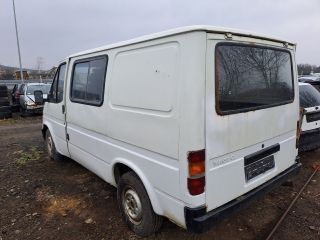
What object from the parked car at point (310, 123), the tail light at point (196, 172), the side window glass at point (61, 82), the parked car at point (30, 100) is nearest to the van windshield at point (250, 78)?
the tail light at point (196, 172)

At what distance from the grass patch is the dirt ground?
1.30 ft

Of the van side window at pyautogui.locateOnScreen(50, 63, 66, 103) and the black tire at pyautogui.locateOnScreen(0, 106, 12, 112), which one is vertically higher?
the van side window at pyautogui.locateOnScreen(50, 63, 66, 103)

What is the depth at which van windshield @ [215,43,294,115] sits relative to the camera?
2750 mm

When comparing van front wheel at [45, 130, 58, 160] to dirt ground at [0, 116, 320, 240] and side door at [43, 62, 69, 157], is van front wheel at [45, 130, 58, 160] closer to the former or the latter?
dirt ground at [0, 116, 320, 240]

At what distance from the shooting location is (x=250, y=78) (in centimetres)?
311

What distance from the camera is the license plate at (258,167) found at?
3.12 m

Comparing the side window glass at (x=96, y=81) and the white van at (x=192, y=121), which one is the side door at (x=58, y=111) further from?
the white van at (x=192, y=121)

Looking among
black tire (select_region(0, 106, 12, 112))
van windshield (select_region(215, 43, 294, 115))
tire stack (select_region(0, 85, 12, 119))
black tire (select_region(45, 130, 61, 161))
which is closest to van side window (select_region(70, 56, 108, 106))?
van windshield (select_region(215, 43, 294, 115))

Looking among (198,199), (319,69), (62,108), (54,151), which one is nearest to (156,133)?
(198,199)

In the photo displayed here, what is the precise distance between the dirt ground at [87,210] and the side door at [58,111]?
627mm

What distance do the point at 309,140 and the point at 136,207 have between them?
3667mm

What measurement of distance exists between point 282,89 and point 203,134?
5.28 feet

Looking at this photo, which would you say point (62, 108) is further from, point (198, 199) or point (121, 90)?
point (198, 199)

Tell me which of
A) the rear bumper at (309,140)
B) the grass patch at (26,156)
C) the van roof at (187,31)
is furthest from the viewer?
the grass patch at (26,156)
